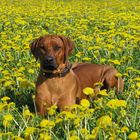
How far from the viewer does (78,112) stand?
415 cm

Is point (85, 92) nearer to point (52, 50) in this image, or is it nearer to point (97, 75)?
point (52, 50)

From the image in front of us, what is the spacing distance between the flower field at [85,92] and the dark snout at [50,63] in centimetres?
37

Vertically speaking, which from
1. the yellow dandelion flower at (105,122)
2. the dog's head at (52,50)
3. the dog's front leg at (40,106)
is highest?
the dog's head at (52,50)

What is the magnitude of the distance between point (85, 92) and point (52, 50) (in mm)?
979

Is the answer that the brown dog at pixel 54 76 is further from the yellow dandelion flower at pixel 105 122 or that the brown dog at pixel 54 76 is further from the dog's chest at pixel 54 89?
the yellow dandelion flower at pixel 105 122

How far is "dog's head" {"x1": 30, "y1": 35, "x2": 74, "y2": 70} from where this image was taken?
204 inches

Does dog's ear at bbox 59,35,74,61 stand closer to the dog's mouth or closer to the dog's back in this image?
the dog's mouth

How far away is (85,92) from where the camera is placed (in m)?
4.49

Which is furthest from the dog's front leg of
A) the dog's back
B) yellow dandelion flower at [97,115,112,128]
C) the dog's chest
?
yellow dandelion flower at [97,115,112,128]

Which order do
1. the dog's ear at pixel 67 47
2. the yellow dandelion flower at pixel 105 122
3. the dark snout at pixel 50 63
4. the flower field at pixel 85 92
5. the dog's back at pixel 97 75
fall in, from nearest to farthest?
the yellow dandelion flower at pixel 105 122 → the flower field at pixel 85 92 → the dark snout at pixel 50 63 → the dog's ear at pixel 67 47 → the dog's back at pixel 97 75

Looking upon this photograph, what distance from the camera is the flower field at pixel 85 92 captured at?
3.79 metres

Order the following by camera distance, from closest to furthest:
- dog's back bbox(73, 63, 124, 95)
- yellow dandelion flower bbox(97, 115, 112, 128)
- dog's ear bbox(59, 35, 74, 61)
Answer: yellow dandelion flower bbox(97, 115, 112, 128), dog's ear bbox(59, 35, 74, 61), dog's back bbox(73, 63, 124, 95)

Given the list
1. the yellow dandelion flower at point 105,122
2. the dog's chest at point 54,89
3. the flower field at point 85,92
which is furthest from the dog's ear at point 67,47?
the yellow dandelion flower at point 105,122

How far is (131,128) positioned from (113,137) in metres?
0.81
